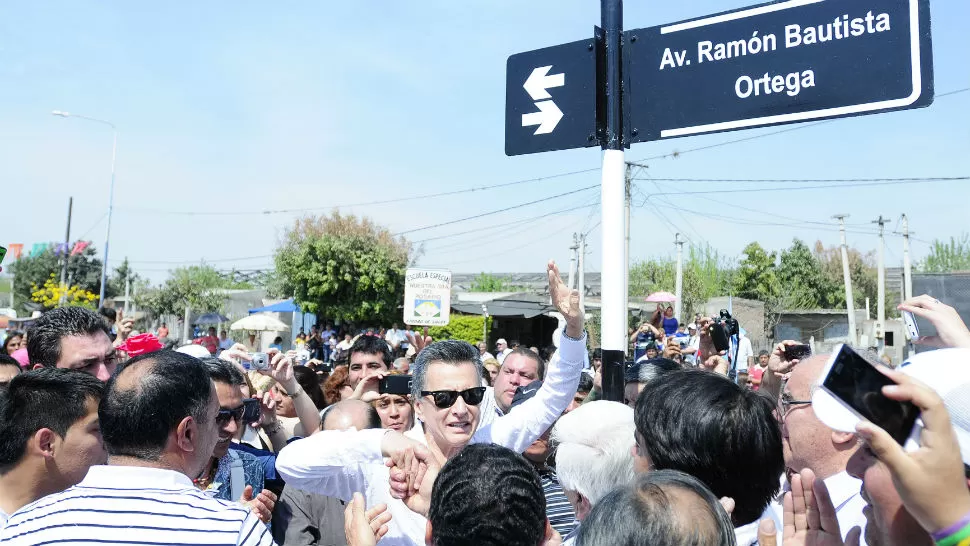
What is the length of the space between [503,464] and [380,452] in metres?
0.92

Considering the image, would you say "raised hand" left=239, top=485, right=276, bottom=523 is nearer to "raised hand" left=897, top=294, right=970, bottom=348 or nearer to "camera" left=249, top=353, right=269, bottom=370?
"camera" left=249, top=353, right=269, bottom=370

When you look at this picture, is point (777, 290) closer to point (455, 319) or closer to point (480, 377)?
point (455, 319)

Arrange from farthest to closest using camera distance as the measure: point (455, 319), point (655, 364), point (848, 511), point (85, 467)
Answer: point (455, 319) < point (655, 364) < point (85, 467) < point (848, 511)

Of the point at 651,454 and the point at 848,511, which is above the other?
the point at 651,454

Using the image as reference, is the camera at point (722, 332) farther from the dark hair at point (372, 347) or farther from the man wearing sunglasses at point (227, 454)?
the man wearing sunglasses at point (227, 454)

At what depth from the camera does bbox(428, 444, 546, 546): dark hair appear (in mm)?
1902

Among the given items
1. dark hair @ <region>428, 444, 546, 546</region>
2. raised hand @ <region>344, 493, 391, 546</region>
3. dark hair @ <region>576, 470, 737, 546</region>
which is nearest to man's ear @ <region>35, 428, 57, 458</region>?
raised hand @ <region>344, 493, 391, 546</region>

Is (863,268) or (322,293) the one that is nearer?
(322,293)

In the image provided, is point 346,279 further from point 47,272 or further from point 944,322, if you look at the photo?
point 944,322

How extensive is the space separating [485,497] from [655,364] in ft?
10.2

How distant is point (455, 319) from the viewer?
30781 millimetres

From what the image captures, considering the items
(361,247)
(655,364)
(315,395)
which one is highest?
(361,247)

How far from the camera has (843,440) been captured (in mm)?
2430

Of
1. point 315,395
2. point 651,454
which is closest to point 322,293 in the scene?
point 315,395
